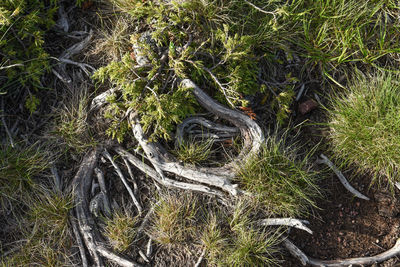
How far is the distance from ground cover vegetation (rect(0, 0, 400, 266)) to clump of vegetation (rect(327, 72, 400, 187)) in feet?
0.04

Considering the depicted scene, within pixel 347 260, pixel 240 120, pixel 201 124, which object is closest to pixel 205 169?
pixel 201 124

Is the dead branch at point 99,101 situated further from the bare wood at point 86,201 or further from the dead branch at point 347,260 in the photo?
the dead branch at point 347,260

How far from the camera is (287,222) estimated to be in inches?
117

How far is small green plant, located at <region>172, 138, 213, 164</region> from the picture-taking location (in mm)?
3092

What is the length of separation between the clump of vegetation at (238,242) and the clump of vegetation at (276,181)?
190 mm

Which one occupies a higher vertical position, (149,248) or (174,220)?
(174,220)

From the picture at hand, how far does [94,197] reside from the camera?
10.5 ft

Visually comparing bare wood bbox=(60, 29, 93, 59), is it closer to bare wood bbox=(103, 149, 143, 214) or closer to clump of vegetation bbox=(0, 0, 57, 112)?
clump of vegetation bbox=(0, 0, 57, 112)

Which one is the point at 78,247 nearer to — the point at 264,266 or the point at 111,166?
the point at 111,166

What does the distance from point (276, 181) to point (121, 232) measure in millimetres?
1376

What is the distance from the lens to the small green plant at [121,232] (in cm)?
300

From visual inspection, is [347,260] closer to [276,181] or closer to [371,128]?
[276,181]

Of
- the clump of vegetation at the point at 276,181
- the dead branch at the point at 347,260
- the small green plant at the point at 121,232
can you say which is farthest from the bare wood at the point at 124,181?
the dead branch at the point at 347,260

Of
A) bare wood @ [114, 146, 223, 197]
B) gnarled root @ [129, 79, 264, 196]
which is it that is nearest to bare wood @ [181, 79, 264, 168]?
gnarled root @ [129, 79, 264, 196]
